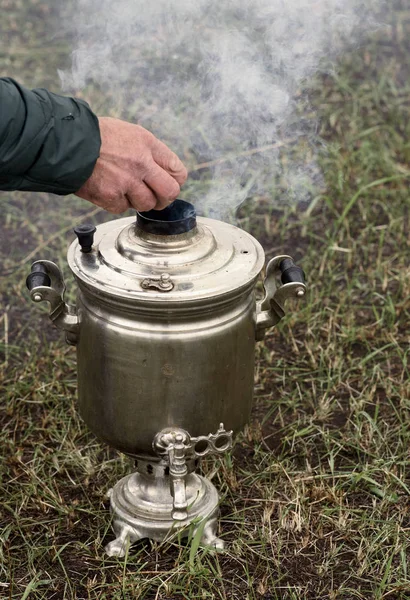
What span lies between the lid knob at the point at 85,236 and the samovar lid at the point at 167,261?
3 cm

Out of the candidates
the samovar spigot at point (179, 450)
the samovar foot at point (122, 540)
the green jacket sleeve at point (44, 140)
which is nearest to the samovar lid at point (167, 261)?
the green jacket sleeve at point (44, 140)

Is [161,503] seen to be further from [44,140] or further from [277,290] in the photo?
[44,140]

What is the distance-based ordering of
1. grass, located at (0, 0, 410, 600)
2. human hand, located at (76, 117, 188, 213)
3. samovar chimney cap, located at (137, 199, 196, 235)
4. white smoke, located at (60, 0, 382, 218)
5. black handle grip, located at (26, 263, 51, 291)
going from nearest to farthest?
1. human hand, located at (76, 117, 188, 213)
2. samovar chimney cap, located at (137, 199, 196, 235)
3. black handle grip, located at (26, 263, 51, 291)
4. grass, located at (0, 0, 410, 600)
5. white smoke, located at (60, 0, 382, 218)

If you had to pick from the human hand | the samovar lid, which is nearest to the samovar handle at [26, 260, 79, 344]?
the samovar lid

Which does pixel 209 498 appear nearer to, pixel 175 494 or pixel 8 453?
pixel 175 494

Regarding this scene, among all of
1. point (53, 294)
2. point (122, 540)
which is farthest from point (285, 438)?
point (53, 294)

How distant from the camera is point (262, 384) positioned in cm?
350

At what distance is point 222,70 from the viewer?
3.17 metres

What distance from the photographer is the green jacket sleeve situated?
213cm

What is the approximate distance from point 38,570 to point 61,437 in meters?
0.64

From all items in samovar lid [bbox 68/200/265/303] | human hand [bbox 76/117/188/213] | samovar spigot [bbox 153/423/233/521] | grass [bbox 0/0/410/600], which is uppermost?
human hand [bbox 76/117/188/213]

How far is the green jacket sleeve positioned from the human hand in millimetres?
44

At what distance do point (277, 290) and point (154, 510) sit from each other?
817mm

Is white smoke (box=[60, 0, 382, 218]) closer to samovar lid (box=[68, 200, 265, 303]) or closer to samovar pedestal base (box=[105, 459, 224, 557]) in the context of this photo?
samovar lid (box=[68, 200, 265, 303])
